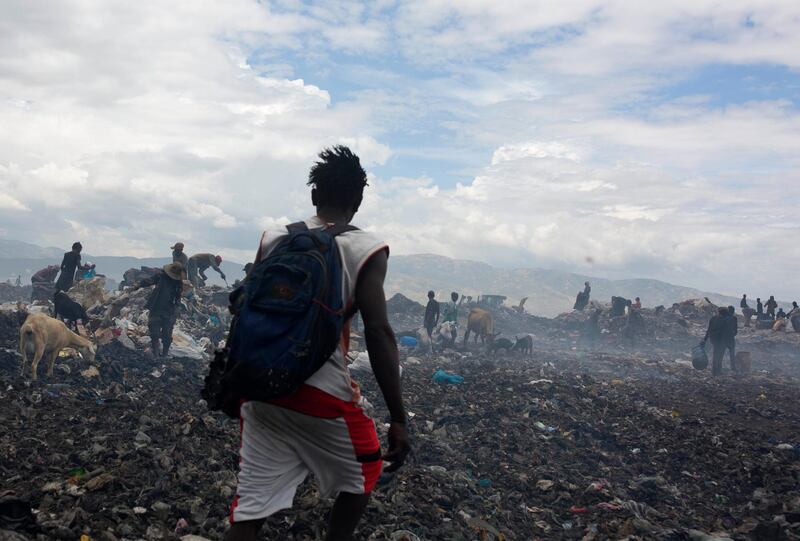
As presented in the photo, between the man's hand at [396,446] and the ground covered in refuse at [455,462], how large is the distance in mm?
2002

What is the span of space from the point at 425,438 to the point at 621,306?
78.0 ft

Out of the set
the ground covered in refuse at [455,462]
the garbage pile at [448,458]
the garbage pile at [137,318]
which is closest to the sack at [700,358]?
the garbage pile at [448,458]

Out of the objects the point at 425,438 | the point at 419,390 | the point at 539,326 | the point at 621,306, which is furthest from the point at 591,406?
the point at 539,326

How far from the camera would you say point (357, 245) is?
79.8 inches

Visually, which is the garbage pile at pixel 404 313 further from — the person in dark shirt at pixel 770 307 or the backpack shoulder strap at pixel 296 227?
the backpack shoulder strap at pixel 296 227

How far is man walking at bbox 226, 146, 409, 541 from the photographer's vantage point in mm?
Result: 1991

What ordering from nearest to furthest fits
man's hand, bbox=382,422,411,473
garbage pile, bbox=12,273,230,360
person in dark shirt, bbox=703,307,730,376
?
man's hand, bbox=382,422,411,473
garbage pile, bbox=12,273,230,360
person in dark shirt, bbox=703,307,730,376

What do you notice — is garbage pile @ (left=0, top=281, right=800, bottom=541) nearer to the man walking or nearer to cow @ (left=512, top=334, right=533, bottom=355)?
the man walking

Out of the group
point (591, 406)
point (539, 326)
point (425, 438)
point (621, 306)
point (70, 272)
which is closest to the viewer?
point (425, 438)

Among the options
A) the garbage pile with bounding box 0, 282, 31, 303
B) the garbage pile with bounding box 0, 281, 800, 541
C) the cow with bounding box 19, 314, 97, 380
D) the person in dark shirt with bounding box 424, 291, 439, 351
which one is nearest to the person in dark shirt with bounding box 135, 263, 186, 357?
the garbage pile with bounding box 0, 281, 800, 541

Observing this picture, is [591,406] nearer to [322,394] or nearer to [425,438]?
[425,438]

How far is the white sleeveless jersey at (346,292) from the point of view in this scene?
78.2 inches

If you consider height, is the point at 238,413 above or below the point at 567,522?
above

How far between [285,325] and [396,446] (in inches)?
25.8
